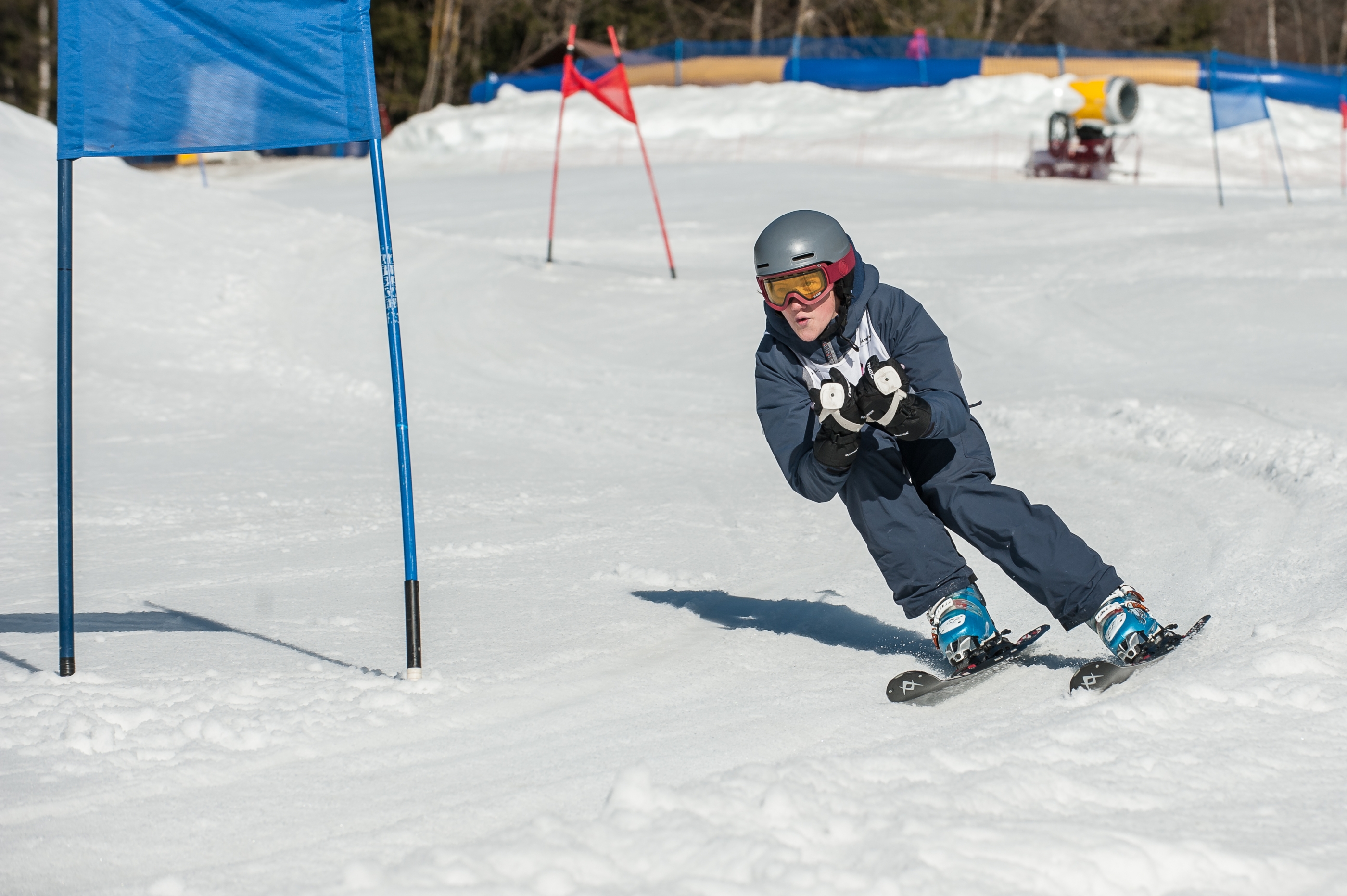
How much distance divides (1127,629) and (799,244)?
1.57 meters

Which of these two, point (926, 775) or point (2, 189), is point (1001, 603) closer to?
point (926, 775)

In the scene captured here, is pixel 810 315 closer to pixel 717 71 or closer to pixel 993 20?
pixel 717 71

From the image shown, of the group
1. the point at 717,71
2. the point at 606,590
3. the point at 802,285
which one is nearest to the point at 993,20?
the point at 717,71

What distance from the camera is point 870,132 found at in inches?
1166

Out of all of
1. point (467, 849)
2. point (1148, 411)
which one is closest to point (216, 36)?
point (467, 849)

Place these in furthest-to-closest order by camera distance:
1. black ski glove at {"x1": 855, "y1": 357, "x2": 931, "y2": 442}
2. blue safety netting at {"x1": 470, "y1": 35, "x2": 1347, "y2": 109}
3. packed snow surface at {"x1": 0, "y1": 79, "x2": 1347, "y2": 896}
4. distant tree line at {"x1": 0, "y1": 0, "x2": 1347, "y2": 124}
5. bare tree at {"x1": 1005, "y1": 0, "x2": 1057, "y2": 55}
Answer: bare tree at {"x1": 1005, "y1": 0, "x2": 1057, "y2": 55} → distant tree line at {"x1": 0, "y1": 0, "x2": 1347, "y2": 124} → blue safety netting at {"x1": 470, "y1": 35, "x2": 1347, "y2": 109} → black ski glove at {"x1": 855, "y1": 357, "x2": 931, "y2": 442} → packed snow surface at {"x1": 0, "y1": 79, "x2": 1347, "y2": 896}

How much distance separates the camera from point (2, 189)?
13.8m

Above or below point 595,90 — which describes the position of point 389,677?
below

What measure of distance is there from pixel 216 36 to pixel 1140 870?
140 inches

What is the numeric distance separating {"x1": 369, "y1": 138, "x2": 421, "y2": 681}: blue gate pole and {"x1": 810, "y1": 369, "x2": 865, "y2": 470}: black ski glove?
4.30 feet

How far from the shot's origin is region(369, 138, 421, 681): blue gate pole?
4.02 metres

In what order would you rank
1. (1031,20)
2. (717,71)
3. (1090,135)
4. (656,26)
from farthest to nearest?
(656,26) < (1031,20) < (717,71) < (1090,135)

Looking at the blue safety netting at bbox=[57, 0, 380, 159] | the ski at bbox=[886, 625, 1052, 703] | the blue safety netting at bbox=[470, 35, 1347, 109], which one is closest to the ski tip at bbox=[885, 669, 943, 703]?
the ski at bbox=[886, 625, 1052, 703]

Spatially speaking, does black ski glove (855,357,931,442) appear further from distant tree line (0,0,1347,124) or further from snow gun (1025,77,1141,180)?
distant tree line (0,0,1347,124)
